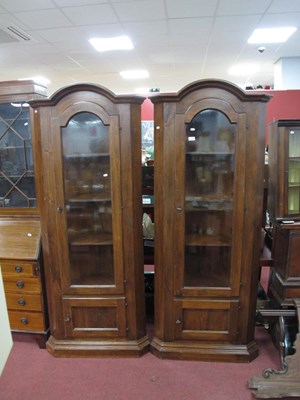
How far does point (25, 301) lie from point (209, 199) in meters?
1.53

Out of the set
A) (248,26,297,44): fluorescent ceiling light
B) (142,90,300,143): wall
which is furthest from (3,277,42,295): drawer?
(248,26,297,44): fluorescent ceiling light

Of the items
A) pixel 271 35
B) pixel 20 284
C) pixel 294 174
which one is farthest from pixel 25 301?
pixel 271 35

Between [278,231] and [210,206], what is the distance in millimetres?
547

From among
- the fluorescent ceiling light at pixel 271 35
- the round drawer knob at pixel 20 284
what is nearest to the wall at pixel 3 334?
the round drawer knob at pixel 20 284

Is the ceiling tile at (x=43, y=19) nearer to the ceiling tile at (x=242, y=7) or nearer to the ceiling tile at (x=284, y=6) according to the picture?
the ceiling tile at (x=242, y=7)

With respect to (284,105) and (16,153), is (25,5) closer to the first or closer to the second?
(16,153)

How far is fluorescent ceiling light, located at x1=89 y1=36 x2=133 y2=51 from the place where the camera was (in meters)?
4.68

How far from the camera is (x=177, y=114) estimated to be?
5.93 ft

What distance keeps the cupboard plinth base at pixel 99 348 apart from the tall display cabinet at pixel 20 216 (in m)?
0.19

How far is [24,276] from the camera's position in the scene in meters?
2.17

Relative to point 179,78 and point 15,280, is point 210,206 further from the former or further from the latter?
point 179,78

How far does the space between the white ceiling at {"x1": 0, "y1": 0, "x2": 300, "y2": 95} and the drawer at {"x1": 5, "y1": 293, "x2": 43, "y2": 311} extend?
315 centimetres

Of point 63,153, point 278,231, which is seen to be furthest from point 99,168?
point 278,231

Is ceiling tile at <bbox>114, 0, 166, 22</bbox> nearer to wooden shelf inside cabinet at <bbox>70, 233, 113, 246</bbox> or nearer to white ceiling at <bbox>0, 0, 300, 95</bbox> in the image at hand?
white ceiling at <bbox>0, 0, 300, 95</bbox>
